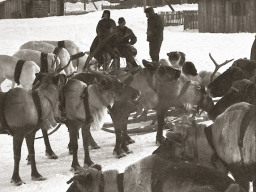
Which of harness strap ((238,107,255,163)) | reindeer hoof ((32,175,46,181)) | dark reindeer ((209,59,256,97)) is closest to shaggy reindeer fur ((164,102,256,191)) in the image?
harness strap ((238,107,255,163))

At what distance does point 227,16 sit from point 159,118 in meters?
23.7

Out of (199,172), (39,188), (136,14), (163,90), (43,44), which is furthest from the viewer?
(136,14)

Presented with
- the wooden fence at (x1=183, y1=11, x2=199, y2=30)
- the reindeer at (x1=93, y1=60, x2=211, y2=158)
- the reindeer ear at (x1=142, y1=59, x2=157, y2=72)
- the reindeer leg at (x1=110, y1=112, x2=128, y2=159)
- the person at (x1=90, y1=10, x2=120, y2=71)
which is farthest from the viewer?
the wooden fence at (x1=183, y1=11, x2=199, y2=30)

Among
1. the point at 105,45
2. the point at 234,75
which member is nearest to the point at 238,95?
the point at 234,75

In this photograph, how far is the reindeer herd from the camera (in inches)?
230

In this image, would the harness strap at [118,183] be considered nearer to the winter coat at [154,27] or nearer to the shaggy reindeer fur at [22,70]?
A: the shaggy reindeer fur at [22,70]

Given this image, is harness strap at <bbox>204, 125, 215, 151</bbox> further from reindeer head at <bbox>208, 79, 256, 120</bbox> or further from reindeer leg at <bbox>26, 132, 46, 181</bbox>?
reindeer leg at <bbox>26, 132, 46, 181</bbox>

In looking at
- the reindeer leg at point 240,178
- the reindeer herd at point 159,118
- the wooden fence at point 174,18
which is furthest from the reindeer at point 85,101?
the wooden fence at point 174,18

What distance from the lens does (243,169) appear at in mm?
6559

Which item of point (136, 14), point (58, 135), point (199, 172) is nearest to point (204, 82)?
point (58, 135)

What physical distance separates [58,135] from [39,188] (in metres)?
3.80

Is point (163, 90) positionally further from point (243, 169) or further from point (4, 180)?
point (243, 169)

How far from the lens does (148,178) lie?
19.4 feet

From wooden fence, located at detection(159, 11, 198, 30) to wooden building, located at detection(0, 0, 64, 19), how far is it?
7.07 meters
